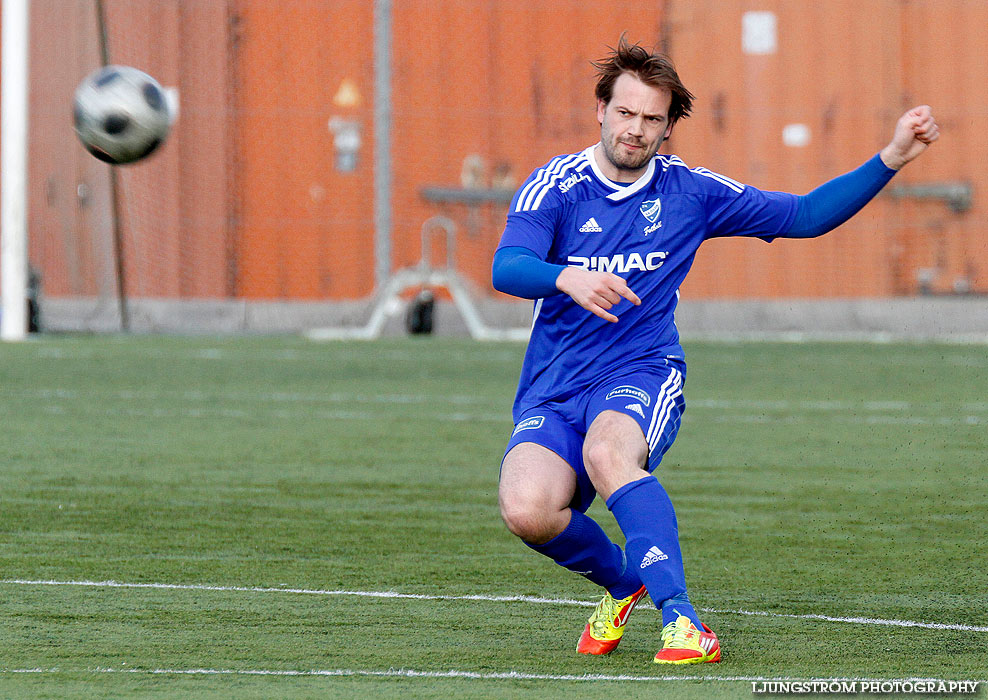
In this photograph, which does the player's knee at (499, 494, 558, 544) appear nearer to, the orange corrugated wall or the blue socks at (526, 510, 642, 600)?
the blue socks at (526, 510, 642, 600)

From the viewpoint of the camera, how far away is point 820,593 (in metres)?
5.63

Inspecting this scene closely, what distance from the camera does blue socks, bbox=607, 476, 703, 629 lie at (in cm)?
456

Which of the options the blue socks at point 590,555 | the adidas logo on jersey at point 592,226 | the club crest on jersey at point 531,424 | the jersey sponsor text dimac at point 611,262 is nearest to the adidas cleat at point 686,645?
the blue socks at point 590,555

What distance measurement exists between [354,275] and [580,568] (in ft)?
60.7

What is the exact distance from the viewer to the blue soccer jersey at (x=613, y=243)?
A: 499cm

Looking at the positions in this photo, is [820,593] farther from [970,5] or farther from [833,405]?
[970,5]

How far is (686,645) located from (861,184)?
1574 mm

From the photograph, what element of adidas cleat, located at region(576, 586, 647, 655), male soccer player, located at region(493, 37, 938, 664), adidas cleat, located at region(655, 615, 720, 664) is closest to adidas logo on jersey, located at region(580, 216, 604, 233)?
male soccer player, located at region(493, 37, 938, 664)

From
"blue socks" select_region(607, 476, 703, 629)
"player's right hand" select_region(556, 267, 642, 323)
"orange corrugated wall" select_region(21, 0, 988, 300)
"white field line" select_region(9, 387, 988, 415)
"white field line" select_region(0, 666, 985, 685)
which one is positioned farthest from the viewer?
"orange corrugated wall" select_region(21, 0, 988, 300)

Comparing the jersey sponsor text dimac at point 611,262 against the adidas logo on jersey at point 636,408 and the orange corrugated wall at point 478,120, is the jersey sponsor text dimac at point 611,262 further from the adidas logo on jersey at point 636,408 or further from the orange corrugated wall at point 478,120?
the orange corrugated wall at point 478,120

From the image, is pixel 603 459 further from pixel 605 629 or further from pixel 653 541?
pixel 605 629

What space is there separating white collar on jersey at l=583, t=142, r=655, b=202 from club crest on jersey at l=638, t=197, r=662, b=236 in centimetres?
5

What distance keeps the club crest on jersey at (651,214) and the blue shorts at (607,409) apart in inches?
15.7

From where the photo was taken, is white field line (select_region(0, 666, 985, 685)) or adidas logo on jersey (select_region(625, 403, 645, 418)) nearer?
white field line (select_region(0, 666, 985, 685))
